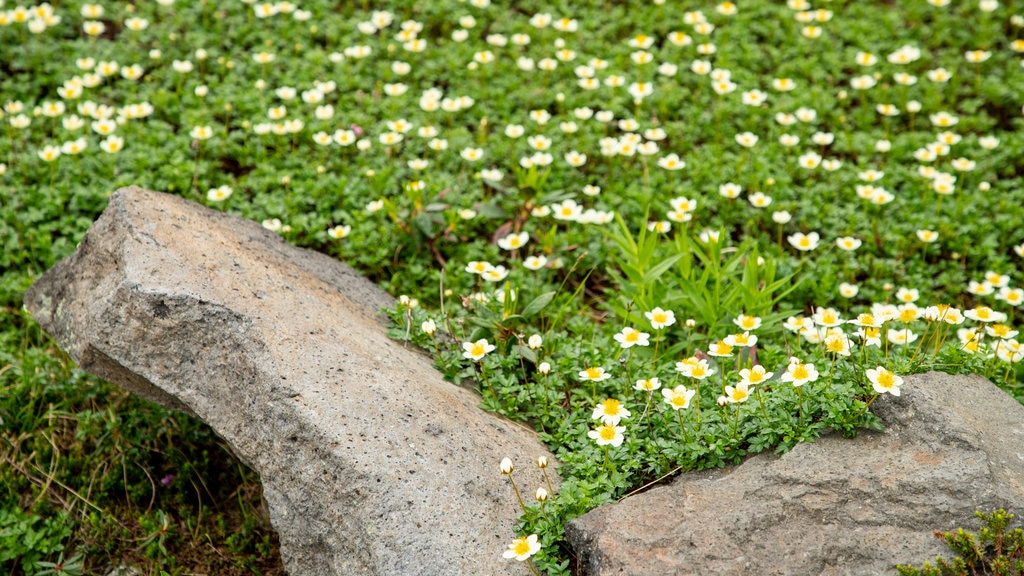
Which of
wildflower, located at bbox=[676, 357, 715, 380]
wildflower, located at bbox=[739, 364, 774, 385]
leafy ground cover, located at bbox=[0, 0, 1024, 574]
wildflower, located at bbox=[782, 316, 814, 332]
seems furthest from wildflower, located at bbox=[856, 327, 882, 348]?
wildflower, located at bbox=[676, 357, 715, 380]

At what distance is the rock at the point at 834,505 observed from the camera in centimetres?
245

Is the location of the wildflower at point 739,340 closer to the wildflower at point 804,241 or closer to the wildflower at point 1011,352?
the wildflower at point 1011,352

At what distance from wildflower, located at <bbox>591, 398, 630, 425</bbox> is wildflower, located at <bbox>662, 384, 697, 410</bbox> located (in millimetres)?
151

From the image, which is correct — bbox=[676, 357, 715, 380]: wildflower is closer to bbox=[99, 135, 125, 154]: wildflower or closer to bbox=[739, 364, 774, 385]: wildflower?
bbox=[739, 364, 774, 385]: wildflower

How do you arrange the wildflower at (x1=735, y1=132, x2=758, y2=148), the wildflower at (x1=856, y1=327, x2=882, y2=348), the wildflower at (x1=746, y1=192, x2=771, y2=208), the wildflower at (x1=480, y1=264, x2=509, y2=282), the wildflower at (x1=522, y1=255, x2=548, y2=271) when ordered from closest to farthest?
the wildflower at (x1=856, y1=327, x2=882, y2=348), the wildflower at (x1=480, y1=264, x2=509, y2=282), the wildflower at (x1=522, y1=255, x2=548, y2=271), the wildflower at (x1=746, y1=192, x2=771, y2=208), the wildflower at (x1=735, y1=132, x2=758, y2=148)

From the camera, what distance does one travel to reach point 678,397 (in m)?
2.92

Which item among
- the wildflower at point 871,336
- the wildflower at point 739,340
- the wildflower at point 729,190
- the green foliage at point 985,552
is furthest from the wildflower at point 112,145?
the green foliage at point 985,552

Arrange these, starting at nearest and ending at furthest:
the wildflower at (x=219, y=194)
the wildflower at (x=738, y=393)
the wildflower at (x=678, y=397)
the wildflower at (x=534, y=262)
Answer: the wildflower at (x=738, y=393) < the wildflower at (x=678, y=397) < the wildflower at (x=534, y=262) < the wildflower at (x=219, y=194)

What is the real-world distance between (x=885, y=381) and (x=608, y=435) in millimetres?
818

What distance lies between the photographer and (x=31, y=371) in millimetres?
3867

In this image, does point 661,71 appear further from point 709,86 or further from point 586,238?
point 586,238

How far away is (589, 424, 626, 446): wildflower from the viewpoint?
2828mm

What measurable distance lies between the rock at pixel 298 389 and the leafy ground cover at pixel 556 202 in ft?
0.60

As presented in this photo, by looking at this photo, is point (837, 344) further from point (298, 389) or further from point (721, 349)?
point (298, 389)
